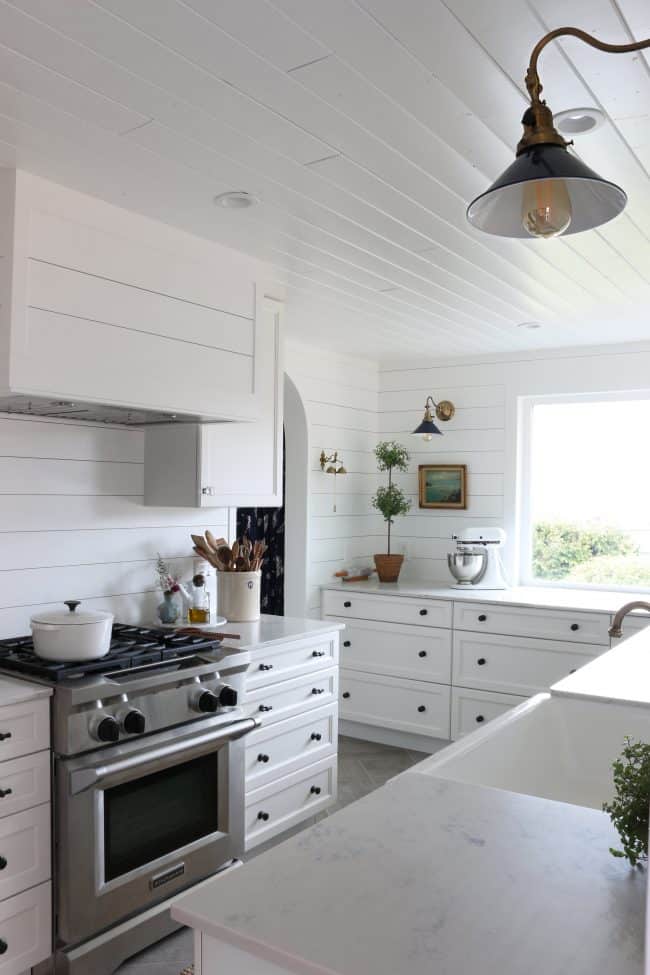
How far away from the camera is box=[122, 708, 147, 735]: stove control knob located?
2379 mm

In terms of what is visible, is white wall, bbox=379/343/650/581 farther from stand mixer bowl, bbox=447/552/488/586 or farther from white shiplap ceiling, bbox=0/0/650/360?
white shiplap ceiling, bbox=0/0/650/360

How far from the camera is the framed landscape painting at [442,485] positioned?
16.6ft

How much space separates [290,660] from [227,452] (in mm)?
871

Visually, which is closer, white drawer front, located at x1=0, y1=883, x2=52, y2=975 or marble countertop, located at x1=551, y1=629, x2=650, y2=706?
marble countertop, located at x1=551, y1=629, x2=650, y2=706

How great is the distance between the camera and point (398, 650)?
4.57 meters

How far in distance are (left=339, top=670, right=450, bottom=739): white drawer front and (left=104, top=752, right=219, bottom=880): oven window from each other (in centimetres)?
195

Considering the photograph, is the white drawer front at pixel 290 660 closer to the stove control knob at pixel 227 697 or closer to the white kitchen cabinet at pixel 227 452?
the stove control knob at pixel 227 697

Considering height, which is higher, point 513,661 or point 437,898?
point 437,898

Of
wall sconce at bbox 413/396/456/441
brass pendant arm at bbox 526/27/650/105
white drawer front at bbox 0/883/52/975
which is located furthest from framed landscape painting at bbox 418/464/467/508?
brass pendant arm at bbox 526/27/650/105

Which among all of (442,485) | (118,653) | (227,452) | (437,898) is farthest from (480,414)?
(437,898)

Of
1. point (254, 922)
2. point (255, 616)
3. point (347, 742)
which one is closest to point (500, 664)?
point (347, 742)

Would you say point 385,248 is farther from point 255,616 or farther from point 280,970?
point 280,970

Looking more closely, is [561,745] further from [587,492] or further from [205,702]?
[587,492]

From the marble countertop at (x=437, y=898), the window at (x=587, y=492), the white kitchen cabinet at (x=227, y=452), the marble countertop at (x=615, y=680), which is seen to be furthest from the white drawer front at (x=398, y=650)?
the marble countertop at (x=437, y=898)
